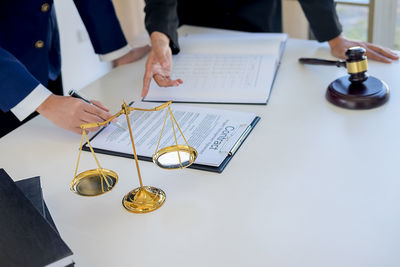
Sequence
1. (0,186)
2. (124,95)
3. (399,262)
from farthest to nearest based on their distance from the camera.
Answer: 1. (124,95)
2. (0,186)
3. (399,262)

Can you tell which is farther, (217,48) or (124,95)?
(217,48)

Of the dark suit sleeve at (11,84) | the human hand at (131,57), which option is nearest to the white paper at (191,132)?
the dark suit sleeve at (11,84)

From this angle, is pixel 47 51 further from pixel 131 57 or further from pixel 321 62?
pixel 321 62

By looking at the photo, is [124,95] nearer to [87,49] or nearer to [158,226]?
[158,226]

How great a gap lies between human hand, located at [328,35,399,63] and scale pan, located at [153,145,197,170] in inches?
33.2

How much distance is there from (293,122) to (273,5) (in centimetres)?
101

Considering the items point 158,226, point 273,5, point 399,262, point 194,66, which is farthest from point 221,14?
point 399,262

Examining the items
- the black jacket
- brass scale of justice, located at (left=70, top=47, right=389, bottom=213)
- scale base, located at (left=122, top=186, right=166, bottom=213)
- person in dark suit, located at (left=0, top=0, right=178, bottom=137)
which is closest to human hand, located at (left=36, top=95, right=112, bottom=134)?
person in dark suit, located at (left=0, top=0, right=178, bottom=137)

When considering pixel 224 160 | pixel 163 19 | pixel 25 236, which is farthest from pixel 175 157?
pixel 163 19

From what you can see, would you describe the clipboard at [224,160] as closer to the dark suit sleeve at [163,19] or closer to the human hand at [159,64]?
the human hand at [159,64]

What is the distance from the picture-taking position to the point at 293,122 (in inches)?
51.0

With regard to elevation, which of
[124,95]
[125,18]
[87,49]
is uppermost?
[124,95]

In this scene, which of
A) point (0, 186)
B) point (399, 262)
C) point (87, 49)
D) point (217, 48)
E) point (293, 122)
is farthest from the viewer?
point (87, 49)

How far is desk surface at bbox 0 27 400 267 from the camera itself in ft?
2.90
